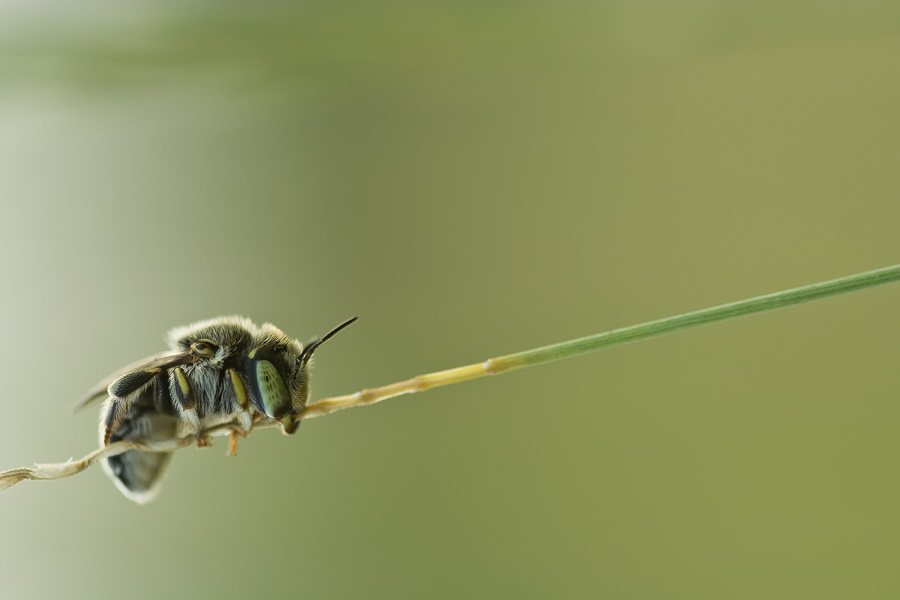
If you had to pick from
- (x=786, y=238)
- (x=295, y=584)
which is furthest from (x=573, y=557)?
(x=786, y=238)

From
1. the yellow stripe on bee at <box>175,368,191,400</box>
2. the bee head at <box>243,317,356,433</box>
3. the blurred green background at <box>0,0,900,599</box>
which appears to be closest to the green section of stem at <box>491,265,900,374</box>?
the bee head at <box>243,317,356,433</box>

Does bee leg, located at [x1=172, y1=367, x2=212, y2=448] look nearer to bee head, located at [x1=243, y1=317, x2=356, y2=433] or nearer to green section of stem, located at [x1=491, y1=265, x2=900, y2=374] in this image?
bee head, located at [x1=243, y1=317, x2=356, y2=433]

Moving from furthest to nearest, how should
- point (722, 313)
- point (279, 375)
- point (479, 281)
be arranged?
1. point (479, 281)
2. point (279, 375)
3. point (722, 313)

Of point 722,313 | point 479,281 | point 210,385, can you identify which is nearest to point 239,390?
point 210,385

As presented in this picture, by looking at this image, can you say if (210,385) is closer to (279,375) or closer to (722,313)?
(279,375)

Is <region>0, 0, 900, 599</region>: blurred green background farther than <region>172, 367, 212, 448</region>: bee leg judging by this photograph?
Yes

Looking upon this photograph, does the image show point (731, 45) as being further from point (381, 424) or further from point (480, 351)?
point (381, 424)
